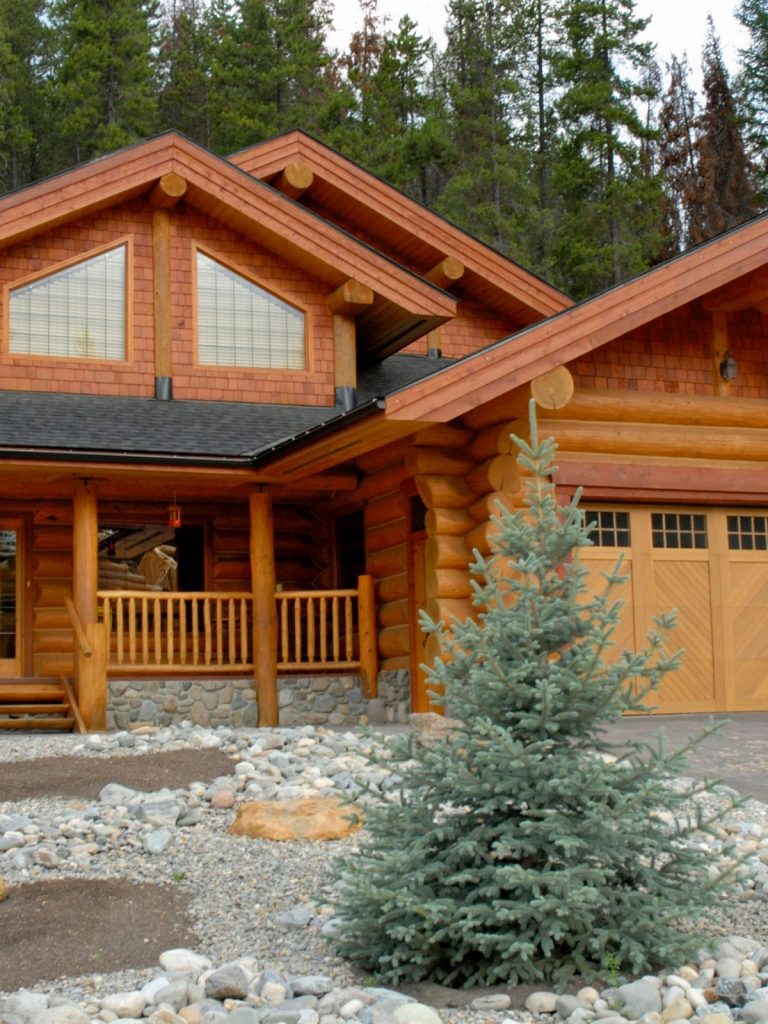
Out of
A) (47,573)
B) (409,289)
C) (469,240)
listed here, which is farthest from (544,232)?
(47,573)

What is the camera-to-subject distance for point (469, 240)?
17547 millimetres

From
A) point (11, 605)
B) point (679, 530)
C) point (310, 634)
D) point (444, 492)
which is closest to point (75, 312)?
point (11, 605)

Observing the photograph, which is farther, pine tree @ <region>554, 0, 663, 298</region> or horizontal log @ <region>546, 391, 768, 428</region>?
pine tree @ <region>554, 0, 663, 298</region>

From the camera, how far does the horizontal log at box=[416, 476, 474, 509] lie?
39.9 feet

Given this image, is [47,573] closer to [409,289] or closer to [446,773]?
[409,289]

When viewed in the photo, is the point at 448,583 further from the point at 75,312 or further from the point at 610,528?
the point at 75,312

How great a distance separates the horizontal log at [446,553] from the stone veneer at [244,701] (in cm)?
159

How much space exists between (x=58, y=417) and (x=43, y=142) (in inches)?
1072

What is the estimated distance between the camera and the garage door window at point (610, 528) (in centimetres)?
1247

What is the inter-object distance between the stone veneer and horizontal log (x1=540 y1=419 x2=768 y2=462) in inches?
119

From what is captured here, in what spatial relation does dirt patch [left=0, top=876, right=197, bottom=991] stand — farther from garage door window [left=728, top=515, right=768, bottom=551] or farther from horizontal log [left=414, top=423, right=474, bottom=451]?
garage door window [left=728, top=515, right=768, bottom=551]

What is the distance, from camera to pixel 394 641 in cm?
1351

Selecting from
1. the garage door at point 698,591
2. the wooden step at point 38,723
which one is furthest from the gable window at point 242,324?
the garage door at point 698,591

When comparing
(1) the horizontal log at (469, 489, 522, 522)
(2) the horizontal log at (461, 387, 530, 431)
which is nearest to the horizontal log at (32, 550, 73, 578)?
(1) the horizontal log at (469, 489, 522, 522)
